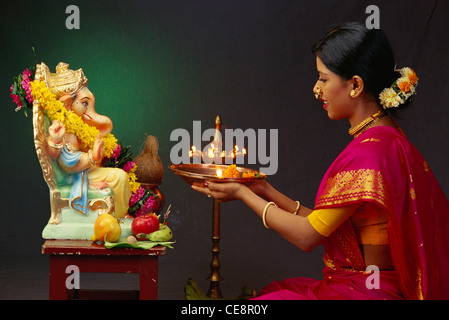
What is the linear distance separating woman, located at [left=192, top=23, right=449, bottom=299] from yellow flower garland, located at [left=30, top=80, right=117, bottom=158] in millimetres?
801

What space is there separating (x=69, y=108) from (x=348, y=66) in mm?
1249

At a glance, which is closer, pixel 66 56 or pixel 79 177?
pixel 79 177

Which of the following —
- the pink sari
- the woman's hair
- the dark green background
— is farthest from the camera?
the dark green background

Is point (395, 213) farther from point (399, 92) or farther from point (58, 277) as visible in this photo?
point (58, 277)

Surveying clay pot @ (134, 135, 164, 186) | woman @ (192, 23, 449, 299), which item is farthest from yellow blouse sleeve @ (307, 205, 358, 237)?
clay pot @ (134, 135, 164, 186)

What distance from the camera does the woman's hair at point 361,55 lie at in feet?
6.86

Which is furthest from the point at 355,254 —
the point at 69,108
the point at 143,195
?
the point at 69,108

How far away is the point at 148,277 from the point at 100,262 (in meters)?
0.20

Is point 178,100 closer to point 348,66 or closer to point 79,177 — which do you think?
point 79,177

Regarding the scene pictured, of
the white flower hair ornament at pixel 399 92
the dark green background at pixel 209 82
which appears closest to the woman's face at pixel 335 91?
the white flower hair ornament at pixel 399 92

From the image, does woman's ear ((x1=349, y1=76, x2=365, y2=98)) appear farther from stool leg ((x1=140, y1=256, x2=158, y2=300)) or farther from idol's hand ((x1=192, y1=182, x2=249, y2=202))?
stool leg ((x1=140, y1=256, x2=158, y2=300))

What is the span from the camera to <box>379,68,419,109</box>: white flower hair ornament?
83.7 inches

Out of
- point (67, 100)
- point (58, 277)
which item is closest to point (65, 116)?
point (67, 100)
